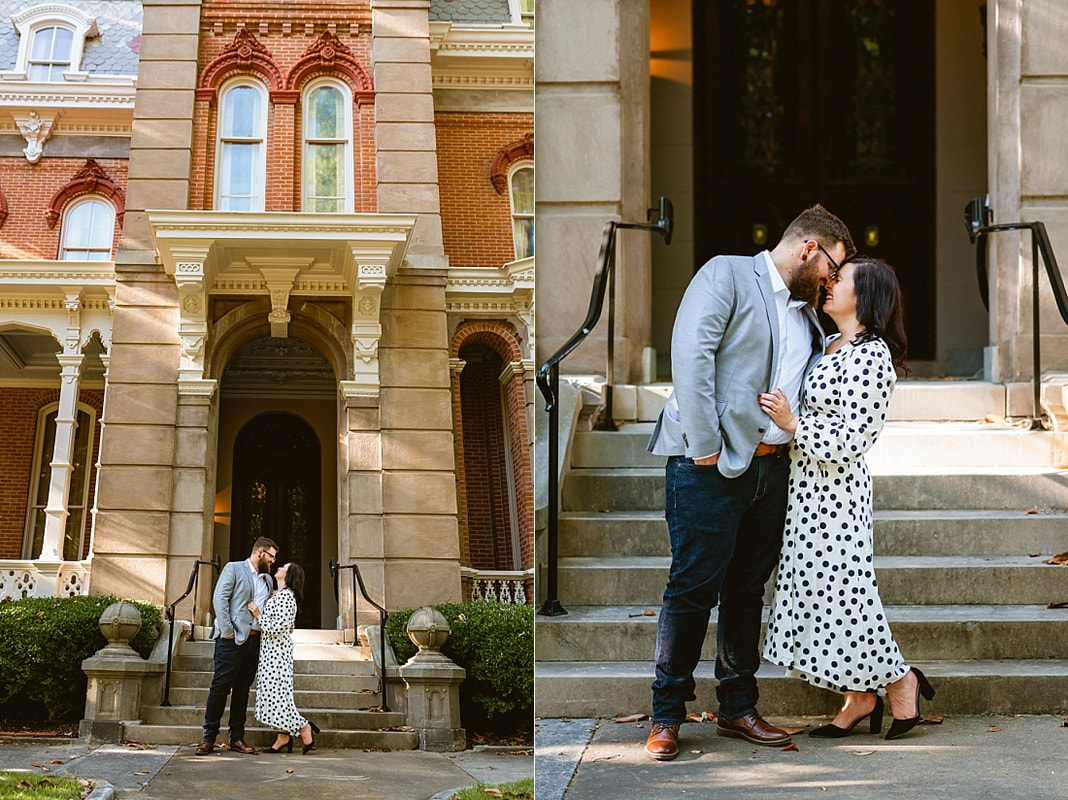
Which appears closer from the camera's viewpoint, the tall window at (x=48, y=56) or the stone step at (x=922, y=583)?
the tall window at (x=48, y=56)

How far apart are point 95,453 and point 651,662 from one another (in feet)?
7.12

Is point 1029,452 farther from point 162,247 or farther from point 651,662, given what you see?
point 162,247

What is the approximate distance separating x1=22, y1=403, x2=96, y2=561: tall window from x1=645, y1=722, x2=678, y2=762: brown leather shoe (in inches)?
77.8

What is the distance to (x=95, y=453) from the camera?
4.03 metres

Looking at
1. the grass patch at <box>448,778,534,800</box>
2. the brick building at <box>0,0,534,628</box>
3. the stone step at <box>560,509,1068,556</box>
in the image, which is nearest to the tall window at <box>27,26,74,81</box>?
A: the brick building at <box>0,0,534,628</box>

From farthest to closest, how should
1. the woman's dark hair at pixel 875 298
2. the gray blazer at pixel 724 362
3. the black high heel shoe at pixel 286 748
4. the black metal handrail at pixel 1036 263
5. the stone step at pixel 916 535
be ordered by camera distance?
the black metal handrail at pixel 1036 263, the stone step at pixel 916 535, the woman's dark hair at pixel 875 298, the black high heel shoe at pixel 286 748, the gray blazer at pixel 724 362

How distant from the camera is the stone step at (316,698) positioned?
3.76m

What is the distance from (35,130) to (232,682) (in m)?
2.31

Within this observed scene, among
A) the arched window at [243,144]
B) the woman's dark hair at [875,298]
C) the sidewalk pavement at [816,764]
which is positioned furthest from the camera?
the arched window at [243,144]

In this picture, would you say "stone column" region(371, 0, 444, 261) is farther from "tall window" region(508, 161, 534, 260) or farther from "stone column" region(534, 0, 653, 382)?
"stone column" region(534, 0, 653, 382)

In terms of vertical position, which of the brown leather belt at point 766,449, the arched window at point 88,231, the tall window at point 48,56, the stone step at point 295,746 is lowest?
the stone step at point 295,746

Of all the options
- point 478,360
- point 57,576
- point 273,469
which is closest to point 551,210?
point 478,360

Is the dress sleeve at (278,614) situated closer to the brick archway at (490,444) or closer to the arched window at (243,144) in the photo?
the brick archway at (490,444)

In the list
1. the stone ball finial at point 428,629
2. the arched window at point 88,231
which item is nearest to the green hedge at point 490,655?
the stone ball finial at point 428,629
